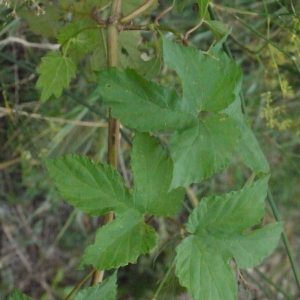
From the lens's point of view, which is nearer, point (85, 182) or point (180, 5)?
point (85, 182)

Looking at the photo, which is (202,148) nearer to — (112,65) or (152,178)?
A: (152,178)

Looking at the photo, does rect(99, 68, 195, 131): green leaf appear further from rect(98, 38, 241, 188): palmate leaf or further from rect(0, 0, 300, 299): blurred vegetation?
rect(0, 0, 300, 299): blurred vegetation

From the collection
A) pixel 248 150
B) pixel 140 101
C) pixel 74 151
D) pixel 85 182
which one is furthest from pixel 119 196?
pixel 74 151

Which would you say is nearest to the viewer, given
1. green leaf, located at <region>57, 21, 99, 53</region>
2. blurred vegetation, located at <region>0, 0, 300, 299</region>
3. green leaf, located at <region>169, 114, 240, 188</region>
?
green leaf, located at <region>169, 114, 240, 188</region>

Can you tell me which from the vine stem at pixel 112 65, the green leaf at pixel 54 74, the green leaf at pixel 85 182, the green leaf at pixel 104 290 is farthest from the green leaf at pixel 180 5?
the green leaf at pixel 104 290

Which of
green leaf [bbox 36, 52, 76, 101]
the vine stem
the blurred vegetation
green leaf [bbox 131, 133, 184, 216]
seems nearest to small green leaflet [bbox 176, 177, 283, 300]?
green leaf [bbox 131, 133, 184, 216]
